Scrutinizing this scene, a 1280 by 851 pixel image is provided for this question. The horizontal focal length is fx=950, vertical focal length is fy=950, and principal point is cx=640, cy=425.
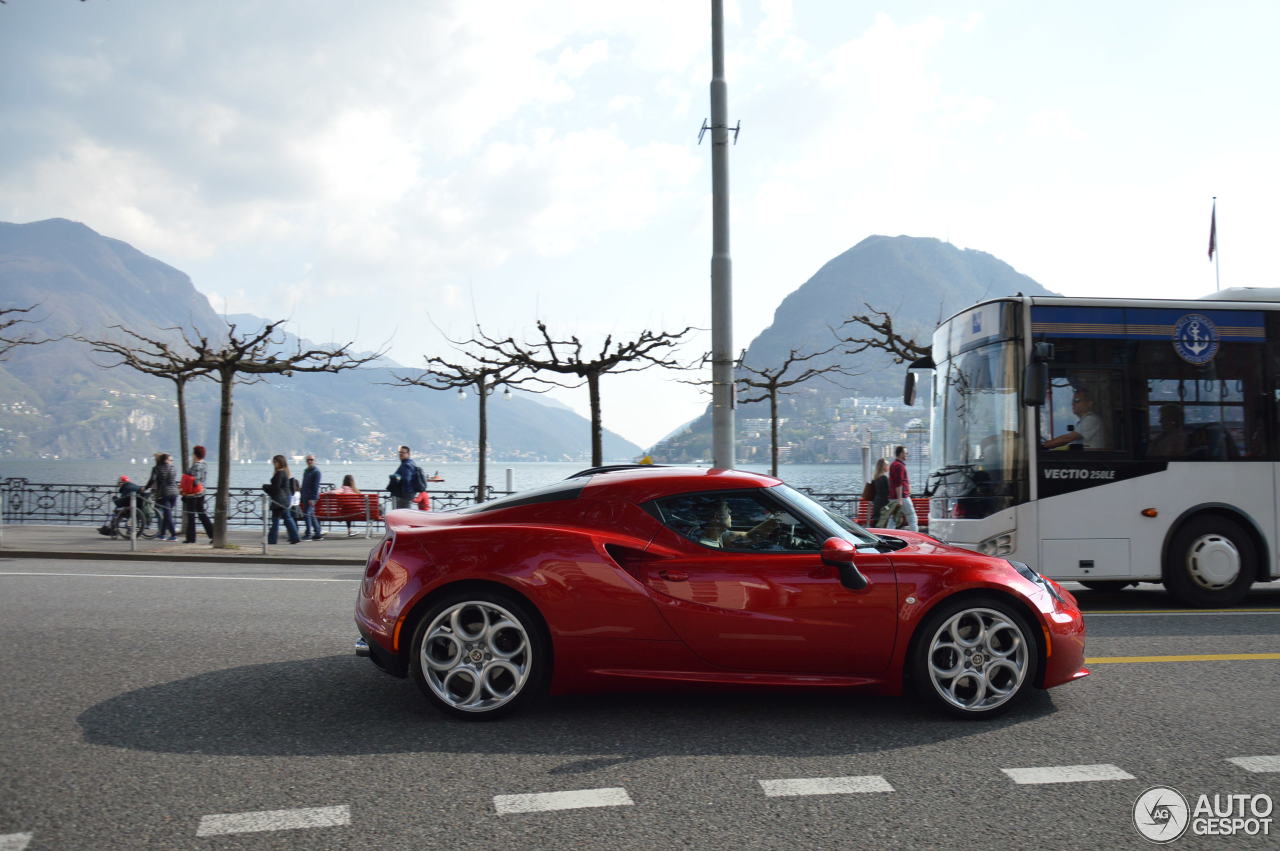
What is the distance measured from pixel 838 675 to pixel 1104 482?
5726 mm

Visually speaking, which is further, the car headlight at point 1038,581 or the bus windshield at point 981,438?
the bus windshield at point 981,438

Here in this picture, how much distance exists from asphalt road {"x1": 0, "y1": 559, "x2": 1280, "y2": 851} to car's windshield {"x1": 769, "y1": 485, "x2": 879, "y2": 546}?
3.09 ft

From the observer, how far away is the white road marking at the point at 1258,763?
415 cm

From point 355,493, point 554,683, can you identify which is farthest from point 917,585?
point 355,493

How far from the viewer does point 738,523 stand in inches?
204

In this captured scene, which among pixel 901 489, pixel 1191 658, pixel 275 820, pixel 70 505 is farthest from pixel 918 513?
pixel 70 505

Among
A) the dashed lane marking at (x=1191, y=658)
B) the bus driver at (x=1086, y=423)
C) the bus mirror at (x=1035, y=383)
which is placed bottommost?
the dashed lane marking at (x=1191, y=658)

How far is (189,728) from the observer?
189 inches

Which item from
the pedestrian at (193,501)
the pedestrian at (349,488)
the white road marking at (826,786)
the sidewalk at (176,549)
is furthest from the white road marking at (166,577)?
the pedestrian at (349,488)

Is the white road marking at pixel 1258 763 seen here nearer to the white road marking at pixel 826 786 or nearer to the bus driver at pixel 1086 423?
the white road marking at pixel 826 786

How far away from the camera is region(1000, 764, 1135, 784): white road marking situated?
403 cm

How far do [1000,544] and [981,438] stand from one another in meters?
1.13

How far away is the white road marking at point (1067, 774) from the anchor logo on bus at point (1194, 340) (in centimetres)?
688

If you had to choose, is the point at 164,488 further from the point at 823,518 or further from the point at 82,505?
the point at 823,518
